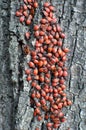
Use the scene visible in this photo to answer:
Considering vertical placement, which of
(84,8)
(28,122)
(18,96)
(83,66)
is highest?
(84,8)

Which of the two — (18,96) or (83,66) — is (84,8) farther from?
(18,96)

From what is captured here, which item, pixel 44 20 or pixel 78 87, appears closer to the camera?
pixel 44 20

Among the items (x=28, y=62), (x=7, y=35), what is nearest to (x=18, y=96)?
(x=28, y=62)

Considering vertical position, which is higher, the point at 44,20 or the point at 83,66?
the point at 44,20
